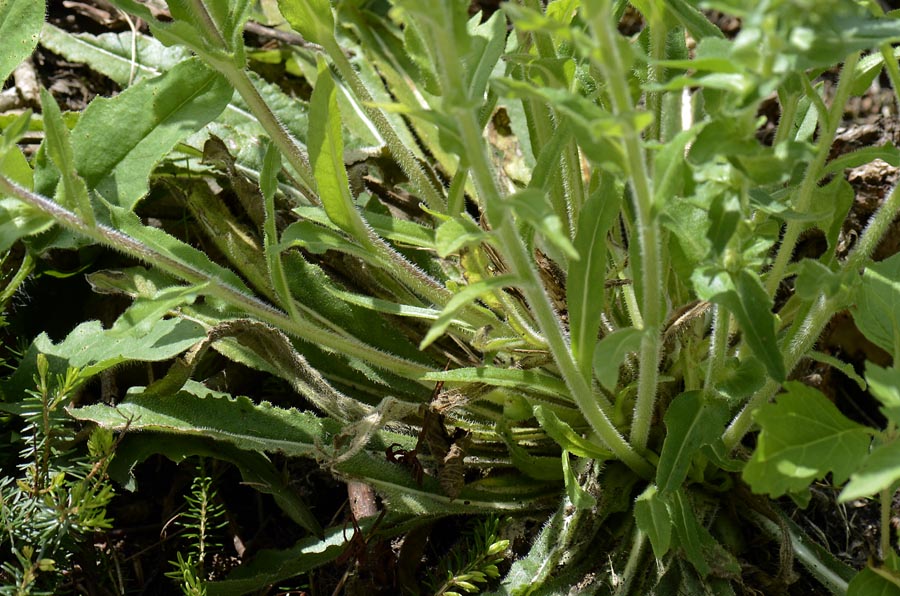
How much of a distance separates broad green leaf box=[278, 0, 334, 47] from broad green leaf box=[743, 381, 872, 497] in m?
1.18

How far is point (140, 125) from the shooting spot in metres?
2.19

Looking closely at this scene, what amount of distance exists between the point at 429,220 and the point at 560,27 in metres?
1.48

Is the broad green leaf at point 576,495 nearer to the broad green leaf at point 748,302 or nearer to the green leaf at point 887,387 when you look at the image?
the broad green leaf at point 748,302

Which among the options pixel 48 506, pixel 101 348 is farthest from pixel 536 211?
pixel 101 348

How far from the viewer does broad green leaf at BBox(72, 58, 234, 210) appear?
213cm

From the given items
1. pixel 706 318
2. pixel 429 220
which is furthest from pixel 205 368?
pixel 706 318

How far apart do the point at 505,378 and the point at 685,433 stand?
0.39 m

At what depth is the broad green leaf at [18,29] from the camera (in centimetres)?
206

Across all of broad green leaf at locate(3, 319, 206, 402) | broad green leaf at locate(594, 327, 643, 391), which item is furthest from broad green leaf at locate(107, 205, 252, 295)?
broad green leaf at locate(594, 327, 643, 391)

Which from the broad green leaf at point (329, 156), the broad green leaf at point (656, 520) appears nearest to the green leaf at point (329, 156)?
the broad green leaf at point (329, 156)

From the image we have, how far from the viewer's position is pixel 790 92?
5.68 ft

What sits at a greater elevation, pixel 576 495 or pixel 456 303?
pixel 456 303

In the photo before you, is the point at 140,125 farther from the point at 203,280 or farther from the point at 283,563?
the point at 283,563

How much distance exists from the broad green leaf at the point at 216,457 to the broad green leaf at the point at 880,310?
4.20ft
